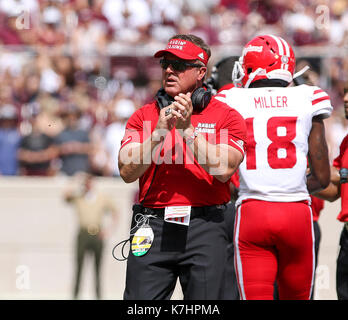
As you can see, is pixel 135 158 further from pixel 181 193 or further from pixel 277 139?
pixel 277 139

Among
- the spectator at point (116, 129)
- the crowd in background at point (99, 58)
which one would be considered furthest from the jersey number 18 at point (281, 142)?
the spectator at point (116, 129)

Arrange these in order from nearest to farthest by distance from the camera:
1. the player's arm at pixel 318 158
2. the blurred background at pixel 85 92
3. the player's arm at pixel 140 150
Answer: the player's arm at pixel 140 150 → the player's arm at pixel 318 158 → the blurred background at pixel 85 92

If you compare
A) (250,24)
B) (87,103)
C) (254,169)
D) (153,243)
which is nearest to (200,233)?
(153,243)

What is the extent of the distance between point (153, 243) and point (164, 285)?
0.79ft

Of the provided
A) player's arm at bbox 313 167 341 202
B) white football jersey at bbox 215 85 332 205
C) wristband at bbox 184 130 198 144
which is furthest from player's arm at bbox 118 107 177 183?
player's arm at bbox 313 167 341 202

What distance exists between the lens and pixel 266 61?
4793mm

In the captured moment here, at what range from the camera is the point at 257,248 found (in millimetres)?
4578

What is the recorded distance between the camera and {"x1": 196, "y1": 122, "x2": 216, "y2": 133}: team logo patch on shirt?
4273mm

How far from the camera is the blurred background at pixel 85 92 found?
10500 millimetres

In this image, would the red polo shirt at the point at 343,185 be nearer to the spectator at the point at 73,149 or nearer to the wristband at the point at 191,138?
the wristband at the point at 191,138

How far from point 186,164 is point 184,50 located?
0.65 m

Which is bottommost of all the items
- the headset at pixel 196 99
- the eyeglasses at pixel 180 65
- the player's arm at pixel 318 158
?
the player's arm at pixel 318 158

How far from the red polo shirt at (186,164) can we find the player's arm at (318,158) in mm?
588

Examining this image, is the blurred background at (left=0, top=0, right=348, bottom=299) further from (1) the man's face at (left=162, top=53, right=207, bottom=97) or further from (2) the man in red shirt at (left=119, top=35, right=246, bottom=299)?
(1) the man's face at (left=162, top=53, right=207, bottom=97)
